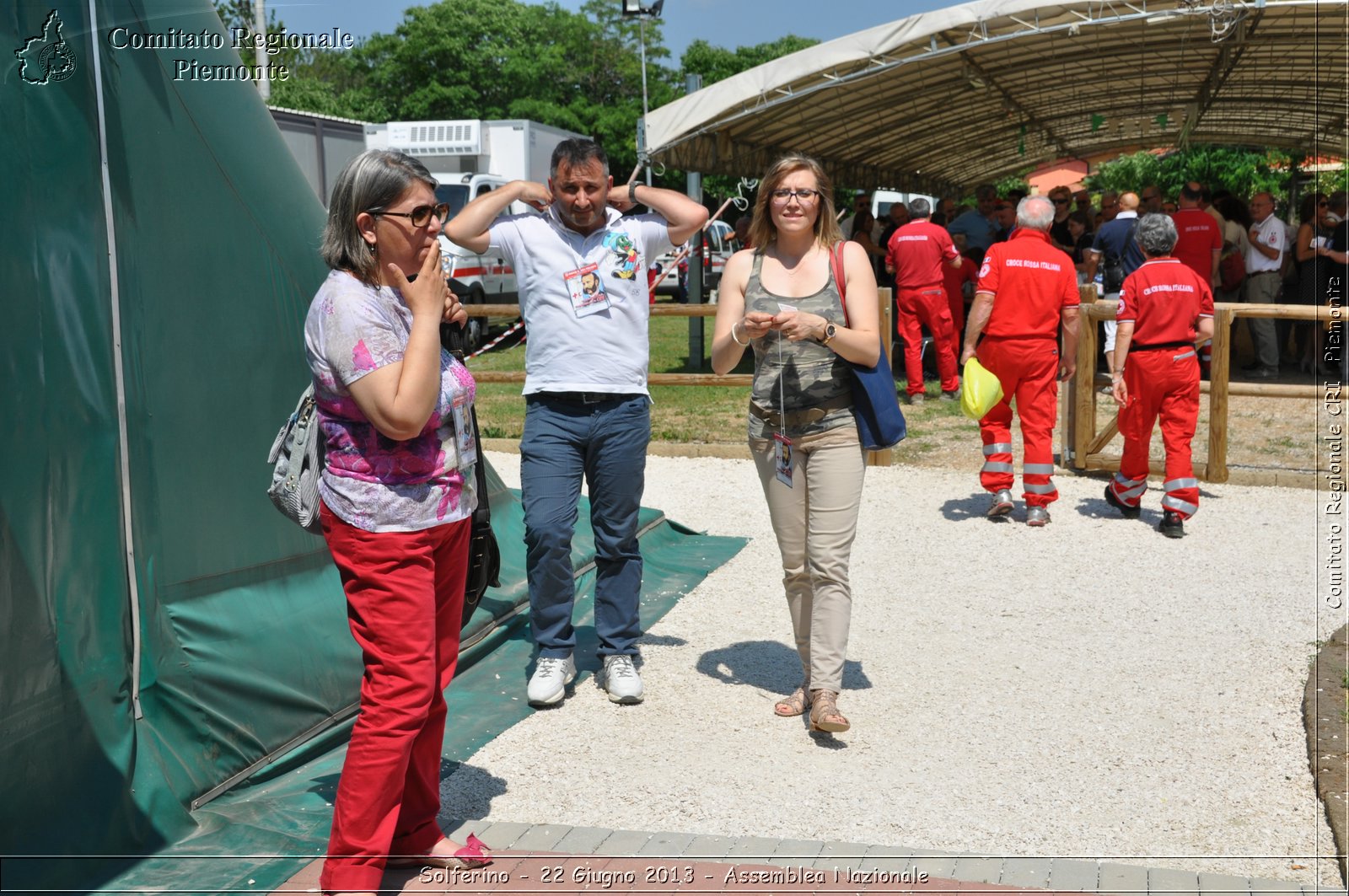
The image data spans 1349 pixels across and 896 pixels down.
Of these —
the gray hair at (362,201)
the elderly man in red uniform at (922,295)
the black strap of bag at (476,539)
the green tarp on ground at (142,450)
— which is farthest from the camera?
the elderly man in red uniform at (922,295)

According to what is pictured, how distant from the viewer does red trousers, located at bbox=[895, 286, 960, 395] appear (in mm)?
12445

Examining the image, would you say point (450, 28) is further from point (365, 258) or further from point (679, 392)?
point (365, 258)

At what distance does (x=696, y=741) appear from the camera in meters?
4.49

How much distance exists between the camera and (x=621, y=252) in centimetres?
477

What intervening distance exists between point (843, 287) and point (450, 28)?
49736 mm

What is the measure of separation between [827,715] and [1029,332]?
395 centimetres

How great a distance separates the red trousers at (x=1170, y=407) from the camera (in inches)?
Result: 291

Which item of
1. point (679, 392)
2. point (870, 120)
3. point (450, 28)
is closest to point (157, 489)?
point (679, 392)

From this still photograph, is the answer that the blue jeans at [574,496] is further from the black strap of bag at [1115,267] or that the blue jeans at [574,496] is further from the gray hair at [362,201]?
the black strap of bag at [1115,267]

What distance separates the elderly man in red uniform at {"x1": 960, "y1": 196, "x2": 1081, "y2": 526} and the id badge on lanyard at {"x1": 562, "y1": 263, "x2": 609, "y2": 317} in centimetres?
342

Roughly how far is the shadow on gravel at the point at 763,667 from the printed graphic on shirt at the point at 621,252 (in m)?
1.71

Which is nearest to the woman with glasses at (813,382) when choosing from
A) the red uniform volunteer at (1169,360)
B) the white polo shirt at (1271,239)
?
the red uniform volunteer at (1169,360)

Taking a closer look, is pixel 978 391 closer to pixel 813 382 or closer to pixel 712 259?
pixel 813 382

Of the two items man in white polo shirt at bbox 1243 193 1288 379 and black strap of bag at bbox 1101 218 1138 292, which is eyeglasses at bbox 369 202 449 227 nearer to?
black strap of bag at bbox 1101 218 1138 292
